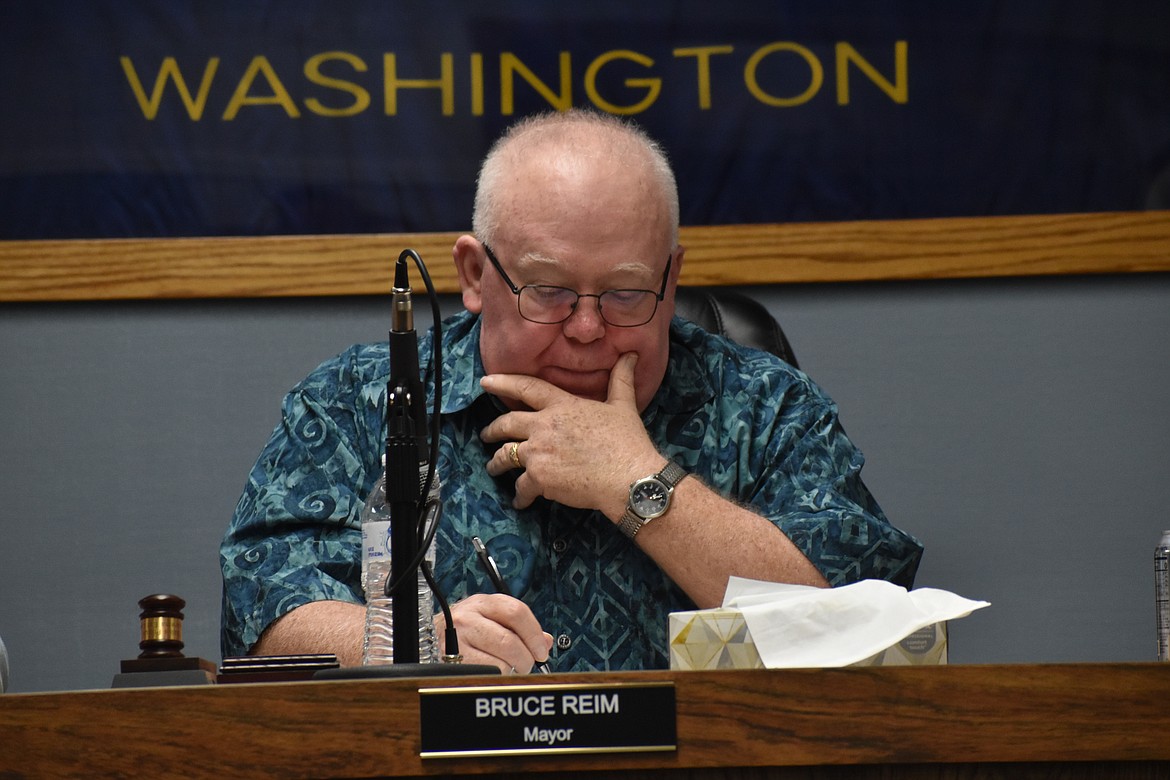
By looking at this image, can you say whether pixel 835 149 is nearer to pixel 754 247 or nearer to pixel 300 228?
pixel 754 247

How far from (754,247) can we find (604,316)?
2.15ft

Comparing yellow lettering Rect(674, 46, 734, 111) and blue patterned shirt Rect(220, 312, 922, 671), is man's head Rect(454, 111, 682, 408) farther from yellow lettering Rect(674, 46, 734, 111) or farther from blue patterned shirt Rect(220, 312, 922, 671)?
yellow lettering Rect(674, 46, 734, 111)

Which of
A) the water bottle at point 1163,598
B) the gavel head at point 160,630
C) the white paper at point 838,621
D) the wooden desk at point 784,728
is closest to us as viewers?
the wooden desk at point 784,728

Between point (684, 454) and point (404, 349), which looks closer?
point (404, 349)

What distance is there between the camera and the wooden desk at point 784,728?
0.88m

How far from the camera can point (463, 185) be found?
2.37 m

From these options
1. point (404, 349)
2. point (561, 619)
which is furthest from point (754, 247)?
point (404, 349)

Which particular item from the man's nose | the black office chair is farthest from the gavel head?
the black office chair

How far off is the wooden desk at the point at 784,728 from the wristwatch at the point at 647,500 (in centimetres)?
76

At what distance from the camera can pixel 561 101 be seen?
2.38 m

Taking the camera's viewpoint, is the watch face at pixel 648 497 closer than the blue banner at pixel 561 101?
Yes

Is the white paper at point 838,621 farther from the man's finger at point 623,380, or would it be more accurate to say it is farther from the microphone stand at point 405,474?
the man's finger at point 623,380

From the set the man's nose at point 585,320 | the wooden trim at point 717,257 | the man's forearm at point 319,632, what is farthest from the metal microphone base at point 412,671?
the wooden trim at point 717,257

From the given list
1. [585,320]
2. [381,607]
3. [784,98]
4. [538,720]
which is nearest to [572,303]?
[585,320]
